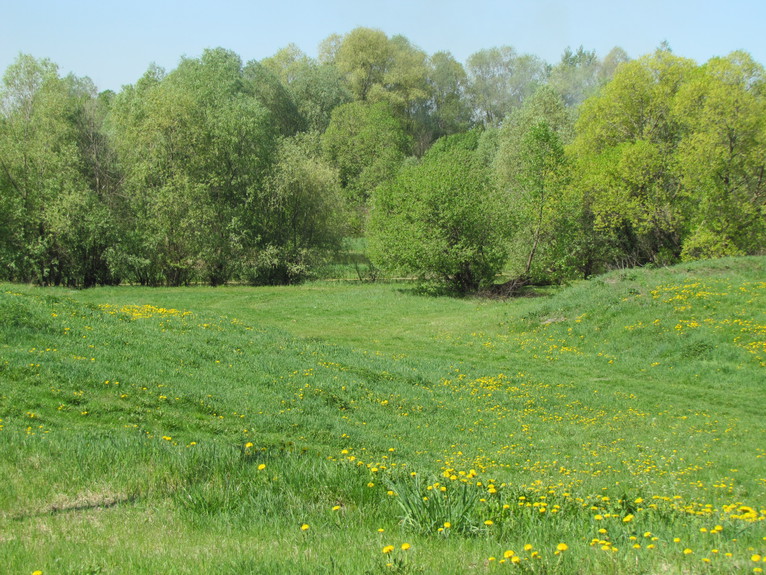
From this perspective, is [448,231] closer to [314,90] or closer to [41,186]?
[41,186]

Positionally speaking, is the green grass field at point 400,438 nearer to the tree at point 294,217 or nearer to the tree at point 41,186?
the tree at point 294,217

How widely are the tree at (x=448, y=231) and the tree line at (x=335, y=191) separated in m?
0.10

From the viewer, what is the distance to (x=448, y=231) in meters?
35.5

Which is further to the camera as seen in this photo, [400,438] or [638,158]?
[638,158]

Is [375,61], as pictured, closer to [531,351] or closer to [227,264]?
[227,264]

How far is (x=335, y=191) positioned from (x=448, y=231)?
12.4m

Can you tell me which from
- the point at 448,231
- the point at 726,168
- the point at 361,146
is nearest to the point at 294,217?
the point at 448,231

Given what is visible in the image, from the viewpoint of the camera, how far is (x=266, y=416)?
1087 cm

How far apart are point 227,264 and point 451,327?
810 inches

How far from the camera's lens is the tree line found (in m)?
34.2

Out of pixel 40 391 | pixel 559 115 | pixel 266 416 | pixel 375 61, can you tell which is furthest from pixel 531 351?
pixel 375 61

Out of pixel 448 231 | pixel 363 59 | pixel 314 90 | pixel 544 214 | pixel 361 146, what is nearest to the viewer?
pixel 544 214

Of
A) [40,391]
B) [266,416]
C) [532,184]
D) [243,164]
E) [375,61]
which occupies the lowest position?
[266,416]

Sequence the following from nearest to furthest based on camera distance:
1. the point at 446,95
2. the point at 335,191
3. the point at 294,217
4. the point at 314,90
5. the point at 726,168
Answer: the point at 726,168, the point at 294,217, the point at 335,191, the point at 314,90, the point at 446,95
